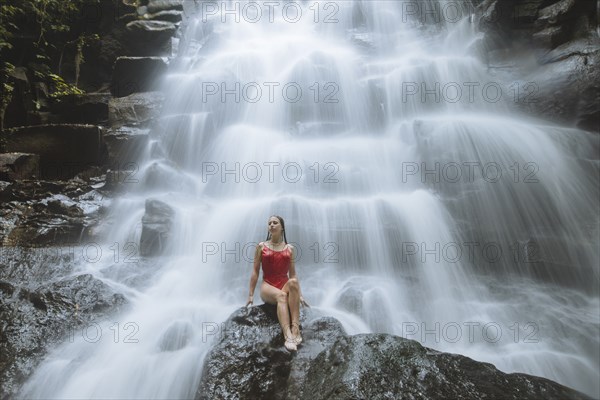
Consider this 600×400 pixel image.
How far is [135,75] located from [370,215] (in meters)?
10.3

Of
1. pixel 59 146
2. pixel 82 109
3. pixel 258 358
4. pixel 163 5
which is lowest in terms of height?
pixel 258 358

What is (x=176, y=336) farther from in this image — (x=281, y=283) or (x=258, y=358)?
(x=281, y=283)

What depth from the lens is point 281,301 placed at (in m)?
3.86

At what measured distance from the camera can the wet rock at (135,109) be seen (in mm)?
10945

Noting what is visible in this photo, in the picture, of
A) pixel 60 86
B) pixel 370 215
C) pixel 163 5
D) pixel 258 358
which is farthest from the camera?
pixel 163 5

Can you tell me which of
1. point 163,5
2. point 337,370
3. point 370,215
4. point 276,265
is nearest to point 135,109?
point 163,5

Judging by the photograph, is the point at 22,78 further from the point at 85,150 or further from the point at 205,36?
the point at 205,36

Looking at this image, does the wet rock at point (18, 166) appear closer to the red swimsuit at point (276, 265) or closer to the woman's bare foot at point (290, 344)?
the red swimsuit at point (276, 265)

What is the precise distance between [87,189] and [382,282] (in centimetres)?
732

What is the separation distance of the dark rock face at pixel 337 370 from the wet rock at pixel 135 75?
37.2 ft

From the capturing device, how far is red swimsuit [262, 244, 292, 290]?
4.12 metres

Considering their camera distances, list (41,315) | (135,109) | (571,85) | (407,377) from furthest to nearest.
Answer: (135,109) < (571,85) < (41,315) < (407,377)

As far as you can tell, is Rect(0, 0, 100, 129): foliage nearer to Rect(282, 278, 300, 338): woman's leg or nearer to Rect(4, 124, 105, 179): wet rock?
Rect(4, 124, 105, 179): wet rock

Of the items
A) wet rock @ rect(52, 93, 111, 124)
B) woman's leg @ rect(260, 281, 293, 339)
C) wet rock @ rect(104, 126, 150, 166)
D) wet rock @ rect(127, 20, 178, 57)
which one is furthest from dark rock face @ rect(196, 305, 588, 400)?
wet rock @ rect(127, 20, 178, 57)
